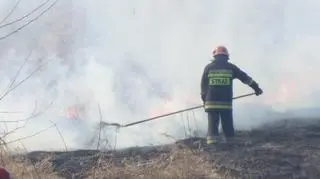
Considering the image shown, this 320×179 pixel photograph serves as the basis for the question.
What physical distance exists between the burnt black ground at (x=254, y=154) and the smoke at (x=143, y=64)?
1267 millimetres

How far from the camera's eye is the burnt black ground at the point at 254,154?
8828 mm

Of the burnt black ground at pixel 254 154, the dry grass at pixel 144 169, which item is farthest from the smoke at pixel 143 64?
the dry grass at pixel 144 169

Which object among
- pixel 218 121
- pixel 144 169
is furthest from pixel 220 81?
pixel 144 169

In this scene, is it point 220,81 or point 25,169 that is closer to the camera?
point 25,169

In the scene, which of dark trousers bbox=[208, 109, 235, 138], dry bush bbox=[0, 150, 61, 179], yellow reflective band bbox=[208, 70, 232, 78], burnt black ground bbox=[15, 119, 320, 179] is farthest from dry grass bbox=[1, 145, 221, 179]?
yellow reflective band bbox=[208, 70, 232, 78]

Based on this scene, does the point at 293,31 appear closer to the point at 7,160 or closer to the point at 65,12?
the point at 65,12

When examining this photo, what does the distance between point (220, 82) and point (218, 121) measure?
59 centimetres

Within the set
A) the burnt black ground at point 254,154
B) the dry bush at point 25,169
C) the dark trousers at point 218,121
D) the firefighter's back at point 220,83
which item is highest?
the firefighter's back at point 220,83

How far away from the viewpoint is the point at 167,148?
1053cm

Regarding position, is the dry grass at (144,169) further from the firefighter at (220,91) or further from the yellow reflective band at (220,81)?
the yellow reflective band at (220,81)

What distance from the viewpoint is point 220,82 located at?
10.9 m

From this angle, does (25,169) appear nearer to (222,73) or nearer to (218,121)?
(218,121)

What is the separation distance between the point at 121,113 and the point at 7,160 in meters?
5.89

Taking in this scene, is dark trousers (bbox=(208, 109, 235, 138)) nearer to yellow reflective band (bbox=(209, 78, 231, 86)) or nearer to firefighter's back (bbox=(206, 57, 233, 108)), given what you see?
firefighter's back (bbox=(206, 57, 233, 108))
